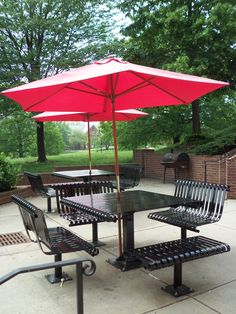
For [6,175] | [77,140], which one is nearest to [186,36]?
[6,175]

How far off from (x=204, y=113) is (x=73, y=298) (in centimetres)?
1528

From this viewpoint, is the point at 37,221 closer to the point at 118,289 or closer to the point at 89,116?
the point at 118,289

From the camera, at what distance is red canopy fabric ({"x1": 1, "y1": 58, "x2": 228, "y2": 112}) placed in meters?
3.80

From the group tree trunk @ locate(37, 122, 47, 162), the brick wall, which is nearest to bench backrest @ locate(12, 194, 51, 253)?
the brick wall

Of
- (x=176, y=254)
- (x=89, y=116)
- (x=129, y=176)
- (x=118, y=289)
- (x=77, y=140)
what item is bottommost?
(x=118, y=289)

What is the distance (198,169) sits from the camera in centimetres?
1209

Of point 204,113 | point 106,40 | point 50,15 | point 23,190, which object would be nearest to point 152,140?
point 204,113

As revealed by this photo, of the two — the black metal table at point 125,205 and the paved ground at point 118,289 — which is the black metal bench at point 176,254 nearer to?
the paved ground at point 118,289

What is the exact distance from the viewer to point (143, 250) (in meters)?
3.99

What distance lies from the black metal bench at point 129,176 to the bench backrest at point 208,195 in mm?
3215

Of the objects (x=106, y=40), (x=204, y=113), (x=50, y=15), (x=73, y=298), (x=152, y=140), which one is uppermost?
(x=50, y=15)

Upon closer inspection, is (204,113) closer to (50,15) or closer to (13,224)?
(50,15)

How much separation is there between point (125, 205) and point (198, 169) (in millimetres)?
7800

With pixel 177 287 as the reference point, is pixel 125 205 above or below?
above
